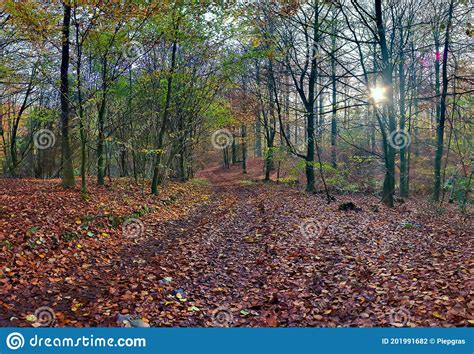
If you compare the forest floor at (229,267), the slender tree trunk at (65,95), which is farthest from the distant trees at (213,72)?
the forest floor at (229,267)

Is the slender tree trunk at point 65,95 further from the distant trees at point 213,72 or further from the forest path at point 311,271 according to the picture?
the forest path at point 311,271

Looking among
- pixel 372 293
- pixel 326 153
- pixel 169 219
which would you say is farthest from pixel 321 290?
pixel 326 153

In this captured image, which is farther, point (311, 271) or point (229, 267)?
point (229, 267)

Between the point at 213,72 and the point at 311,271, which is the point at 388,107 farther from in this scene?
the point at 213,72

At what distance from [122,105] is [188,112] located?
4.97 metres

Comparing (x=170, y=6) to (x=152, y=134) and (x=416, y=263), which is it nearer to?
(x=152, y=134)

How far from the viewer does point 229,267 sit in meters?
7.42

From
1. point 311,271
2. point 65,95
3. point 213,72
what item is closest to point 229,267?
point 311,271

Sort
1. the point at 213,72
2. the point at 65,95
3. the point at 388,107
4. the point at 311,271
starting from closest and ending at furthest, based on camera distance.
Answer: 1. the point at 311,271
2. the point at 65,95
3. the point at 388,107
4. the point at 213,72

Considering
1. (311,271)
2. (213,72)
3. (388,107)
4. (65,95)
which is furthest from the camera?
(213,72)

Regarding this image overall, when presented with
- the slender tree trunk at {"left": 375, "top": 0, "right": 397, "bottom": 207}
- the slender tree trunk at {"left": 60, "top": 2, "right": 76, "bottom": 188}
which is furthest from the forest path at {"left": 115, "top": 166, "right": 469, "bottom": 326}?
the slender tree trunk at {"left": 60, "top": 2, "right": 76, "bottom": 188}

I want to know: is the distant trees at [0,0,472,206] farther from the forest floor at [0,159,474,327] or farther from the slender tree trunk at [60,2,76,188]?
the forest floor at [0,159,474,327]

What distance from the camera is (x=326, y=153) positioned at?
27.9 metres

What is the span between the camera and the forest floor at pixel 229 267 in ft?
16.4
